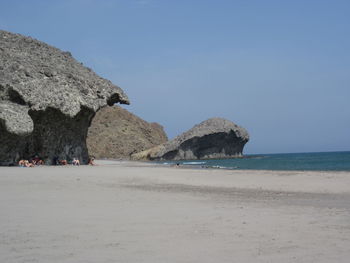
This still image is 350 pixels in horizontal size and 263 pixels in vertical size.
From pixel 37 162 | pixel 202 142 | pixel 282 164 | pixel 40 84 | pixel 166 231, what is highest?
pixel 40 84

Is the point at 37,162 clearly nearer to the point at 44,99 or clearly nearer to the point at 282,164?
the point at 44,99

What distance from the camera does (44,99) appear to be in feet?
92.8

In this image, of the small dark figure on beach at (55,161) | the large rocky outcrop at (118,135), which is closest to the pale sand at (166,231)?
the small dark figure on beach at (55,161)

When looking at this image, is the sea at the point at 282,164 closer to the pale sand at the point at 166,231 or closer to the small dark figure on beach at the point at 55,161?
the small dark figure on beach at the point at 55,161

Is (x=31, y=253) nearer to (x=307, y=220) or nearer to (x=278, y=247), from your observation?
(x=278, y=247)

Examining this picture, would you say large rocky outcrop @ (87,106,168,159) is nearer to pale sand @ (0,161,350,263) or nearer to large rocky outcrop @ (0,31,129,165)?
large rocky outcrop @ (0,31,129,165)

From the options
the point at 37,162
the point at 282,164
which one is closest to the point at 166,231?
the point at 37,162

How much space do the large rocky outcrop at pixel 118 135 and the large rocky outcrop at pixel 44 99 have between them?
186ft

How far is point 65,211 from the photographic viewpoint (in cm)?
720

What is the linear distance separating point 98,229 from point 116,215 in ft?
3.77

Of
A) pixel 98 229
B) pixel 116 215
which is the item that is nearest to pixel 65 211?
pixel 116 215

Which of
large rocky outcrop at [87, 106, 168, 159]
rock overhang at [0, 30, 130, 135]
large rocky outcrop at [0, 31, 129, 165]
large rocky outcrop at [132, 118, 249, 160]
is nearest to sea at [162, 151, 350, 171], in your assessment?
large rocky outcrop at [0, 31, 129, 165]

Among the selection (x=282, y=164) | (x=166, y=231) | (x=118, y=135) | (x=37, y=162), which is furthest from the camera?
(x=118, y=135)

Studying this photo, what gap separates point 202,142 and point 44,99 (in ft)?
223
